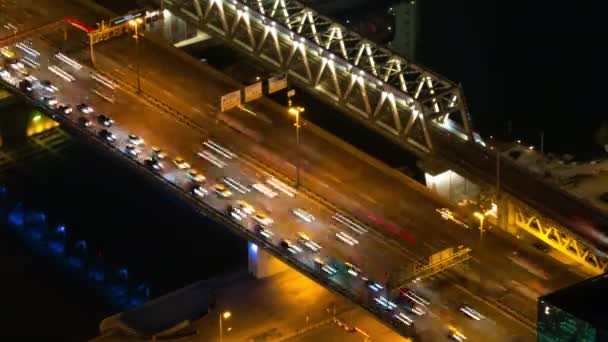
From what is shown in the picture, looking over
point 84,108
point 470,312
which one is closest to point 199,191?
point 84,108

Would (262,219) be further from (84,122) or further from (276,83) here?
(276,83)

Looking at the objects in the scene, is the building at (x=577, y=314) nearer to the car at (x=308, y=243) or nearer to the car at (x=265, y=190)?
the car at (x=308, y=243)

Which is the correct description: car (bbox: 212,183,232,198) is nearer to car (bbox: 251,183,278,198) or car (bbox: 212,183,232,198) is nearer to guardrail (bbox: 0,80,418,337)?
guardrail (bbox: 0,80,418,337)

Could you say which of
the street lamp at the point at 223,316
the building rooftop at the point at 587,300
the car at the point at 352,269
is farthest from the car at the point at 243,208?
the building rooftop at the point at 587,300

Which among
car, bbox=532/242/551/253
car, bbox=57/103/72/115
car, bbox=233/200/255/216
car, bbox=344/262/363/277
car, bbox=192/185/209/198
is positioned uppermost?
car, bbox=57/103/72/115

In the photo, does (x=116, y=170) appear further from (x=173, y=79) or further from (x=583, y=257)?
(x=583, y=257)

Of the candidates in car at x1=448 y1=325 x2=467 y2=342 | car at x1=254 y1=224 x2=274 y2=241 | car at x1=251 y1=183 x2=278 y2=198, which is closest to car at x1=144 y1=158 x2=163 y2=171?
car at x1=251 y1=183 x2=278 y2=198

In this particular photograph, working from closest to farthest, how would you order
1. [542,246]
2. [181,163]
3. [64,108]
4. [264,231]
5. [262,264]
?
[264,231]
[262,264]
[542,246]
[181,163]
[64,108]
